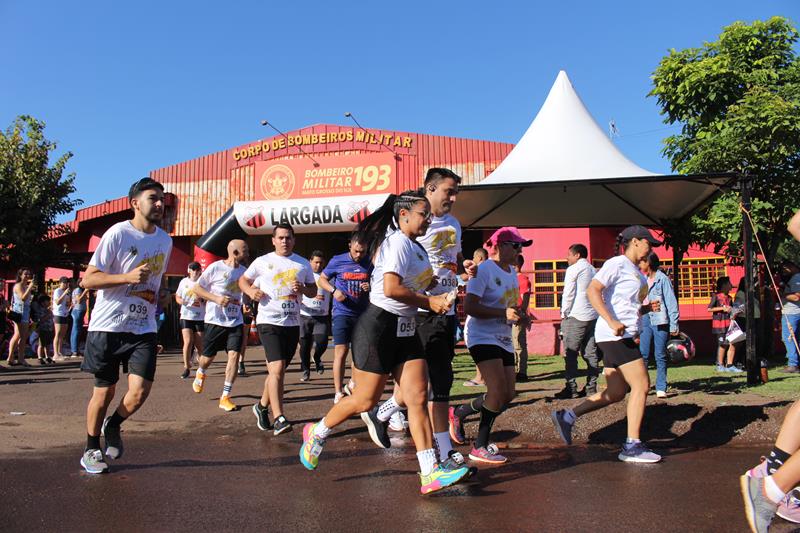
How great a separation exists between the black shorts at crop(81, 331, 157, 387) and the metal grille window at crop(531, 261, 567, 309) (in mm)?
12054

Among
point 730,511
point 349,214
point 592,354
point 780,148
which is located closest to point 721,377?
point 592,354

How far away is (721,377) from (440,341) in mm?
5795

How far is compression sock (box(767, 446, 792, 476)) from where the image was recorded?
3.46 m

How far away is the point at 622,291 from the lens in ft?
17.6

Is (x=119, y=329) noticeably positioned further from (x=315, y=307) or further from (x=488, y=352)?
(x=315, y=307)

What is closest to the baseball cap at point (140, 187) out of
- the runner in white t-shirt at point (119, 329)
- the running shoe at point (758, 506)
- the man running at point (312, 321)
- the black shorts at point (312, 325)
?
the runner in white t-shirt at point (119, 329)

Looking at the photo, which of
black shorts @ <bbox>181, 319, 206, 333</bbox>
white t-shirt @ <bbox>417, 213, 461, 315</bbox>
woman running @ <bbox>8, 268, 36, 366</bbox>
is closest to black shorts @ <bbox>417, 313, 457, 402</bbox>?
white t-shirt @ <bbox>417, 213, 461, 315</bbox>

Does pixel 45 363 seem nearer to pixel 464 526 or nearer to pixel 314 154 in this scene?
pixel 314 154

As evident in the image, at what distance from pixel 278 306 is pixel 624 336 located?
3047 millimetres

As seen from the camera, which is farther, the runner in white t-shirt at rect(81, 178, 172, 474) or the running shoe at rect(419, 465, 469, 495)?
the runner in white t-shirt at rect(81, 178, 172, 474)

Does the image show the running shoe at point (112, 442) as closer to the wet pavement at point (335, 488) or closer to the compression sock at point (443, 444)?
the wet pavement at point (335, 488)

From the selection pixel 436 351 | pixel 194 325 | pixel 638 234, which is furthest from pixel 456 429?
pixel 194 325

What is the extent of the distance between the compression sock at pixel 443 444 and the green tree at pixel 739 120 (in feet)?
27.8

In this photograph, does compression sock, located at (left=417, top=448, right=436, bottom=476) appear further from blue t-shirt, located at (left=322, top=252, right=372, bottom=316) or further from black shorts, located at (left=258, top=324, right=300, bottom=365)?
blue t-shirt, located at (left=322, top=252, right=372, bottom=316)
